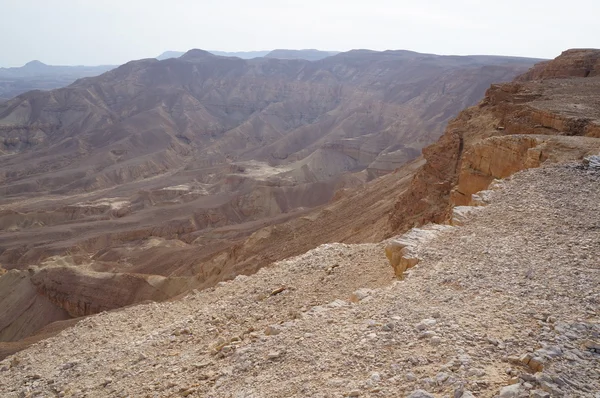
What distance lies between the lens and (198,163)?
228 ft

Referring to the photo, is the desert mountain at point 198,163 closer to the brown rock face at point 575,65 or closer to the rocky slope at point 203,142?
the rocky slope at point 203,142

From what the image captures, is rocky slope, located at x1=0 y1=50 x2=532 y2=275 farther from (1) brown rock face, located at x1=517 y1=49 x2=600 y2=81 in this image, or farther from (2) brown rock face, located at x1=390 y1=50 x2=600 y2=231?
(1) brown rock face, located at x1=517 y1=49 x2=600 y2=81

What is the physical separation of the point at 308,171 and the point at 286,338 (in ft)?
174

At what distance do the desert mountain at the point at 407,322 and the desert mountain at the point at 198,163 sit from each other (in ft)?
37.1

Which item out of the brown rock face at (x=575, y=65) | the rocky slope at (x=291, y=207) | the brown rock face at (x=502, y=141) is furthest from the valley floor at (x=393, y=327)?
Answer: the brown rock face at (x=575, y=65)

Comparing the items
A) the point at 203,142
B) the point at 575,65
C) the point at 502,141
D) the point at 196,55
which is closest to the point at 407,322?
the point at 502,141

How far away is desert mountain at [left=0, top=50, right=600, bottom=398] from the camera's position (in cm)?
441

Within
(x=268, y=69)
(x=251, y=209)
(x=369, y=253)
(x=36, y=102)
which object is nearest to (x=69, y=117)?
(x=36, y=102)

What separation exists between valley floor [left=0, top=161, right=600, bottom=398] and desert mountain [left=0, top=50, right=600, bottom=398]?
21mm

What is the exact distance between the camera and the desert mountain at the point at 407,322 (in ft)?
14.5

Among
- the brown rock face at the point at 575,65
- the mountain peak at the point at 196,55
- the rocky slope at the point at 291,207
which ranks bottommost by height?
the rocky slope at the point at 291,207

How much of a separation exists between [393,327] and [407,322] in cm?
19

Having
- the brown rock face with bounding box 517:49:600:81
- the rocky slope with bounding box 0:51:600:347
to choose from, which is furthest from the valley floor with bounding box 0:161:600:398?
the brown rock face with bounding box 517:49:600:81

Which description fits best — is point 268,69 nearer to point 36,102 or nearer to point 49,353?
point 36,102
